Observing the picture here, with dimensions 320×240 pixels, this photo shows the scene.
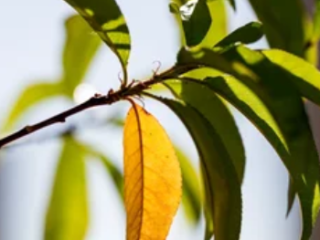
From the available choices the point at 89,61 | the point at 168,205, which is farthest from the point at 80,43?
the point at 168,205

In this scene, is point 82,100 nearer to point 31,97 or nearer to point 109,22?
point 31,97

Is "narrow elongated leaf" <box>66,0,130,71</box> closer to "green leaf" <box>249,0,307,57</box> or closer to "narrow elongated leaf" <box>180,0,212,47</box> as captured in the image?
"narrow elongated leaf" <box>180,0,212,47</box>

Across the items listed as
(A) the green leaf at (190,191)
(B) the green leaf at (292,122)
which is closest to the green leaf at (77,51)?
(A) the green leaf at (190,191)

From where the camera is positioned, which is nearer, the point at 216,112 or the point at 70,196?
the point at 216,112

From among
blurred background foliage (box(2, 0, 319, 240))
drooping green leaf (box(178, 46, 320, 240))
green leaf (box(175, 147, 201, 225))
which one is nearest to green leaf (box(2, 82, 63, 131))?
blurred background foliage (box(2, 0, 319, 240))

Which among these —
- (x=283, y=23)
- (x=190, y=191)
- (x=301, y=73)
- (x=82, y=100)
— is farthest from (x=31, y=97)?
(x=301, y=73)
